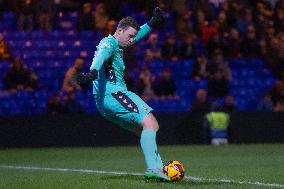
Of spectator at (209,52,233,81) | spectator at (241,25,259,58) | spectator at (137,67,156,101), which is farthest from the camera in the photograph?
spectator at (241,25,259,58)

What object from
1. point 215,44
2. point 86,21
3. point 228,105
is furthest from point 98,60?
point 215,44

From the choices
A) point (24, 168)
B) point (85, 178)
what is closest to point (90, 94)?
point (24, 168)

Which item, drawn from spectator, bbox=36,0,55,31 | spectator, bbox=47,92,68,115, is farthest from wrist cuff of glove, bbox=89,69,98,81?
spectator, bbox=36,0,55,31

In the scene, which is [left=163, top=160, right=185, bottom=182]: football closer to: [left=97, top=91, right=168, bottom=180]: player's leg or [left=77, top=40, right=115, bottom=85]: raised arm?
[left=97, top=91, right=168, bottom=180]: player's leg

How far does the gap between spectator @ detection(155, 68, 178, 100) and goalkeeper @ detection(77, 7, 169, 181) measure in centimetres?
1102

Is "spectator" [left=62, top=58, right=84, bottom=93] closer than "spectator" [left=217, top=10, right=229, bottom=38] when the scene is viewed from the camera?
Yes

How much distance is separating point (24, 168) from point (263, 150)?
21.0ft

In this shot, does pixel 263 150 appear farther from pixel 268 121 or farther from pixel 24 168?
pixel 24 168

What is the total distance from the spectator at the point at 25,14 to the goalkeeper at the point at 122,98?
1212cm

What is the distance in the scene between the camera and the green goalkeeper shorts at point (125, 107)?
32.3ft

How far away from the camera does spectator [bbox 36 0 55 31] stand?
22.2m

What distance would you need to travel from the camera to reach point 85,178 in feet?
35.0

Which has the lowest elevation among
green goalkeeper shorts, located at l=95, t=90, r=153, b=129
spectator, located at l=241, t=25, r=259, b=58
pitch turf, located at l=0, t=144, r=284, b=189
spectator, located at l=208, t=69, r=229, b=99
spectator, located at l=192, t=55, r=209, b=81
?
pitch turf, located at l=0, t=144, r=284, b=189

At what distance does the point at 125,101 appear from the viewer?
9.90 meters
